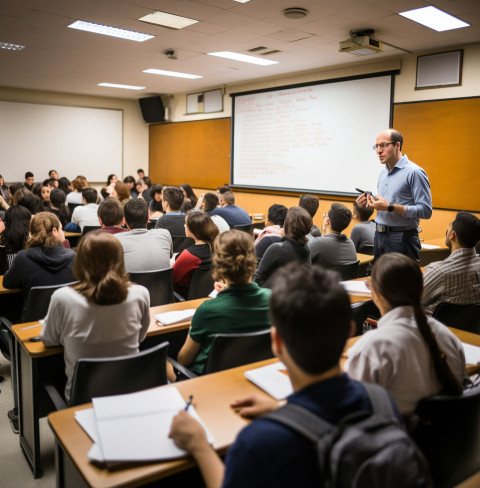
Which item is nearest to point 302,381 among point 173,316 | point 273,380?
point 273,380

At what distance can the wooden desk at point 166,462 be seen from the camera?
116 centimetres

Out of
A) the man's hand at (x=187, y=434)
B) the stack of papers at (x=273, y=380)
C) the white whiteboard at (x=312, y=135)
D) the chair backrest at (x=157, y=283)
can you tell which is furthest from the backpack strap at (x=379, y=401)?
the white whiteboard at (x=312, y=135)

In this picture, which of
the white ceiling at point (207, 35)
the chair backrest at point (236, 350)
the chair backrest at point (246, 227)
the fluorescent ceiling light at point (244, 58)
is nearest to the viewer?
the chair backrest at point (236, 350)

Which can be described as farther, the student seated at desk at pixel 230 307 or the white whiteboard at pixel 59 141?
the white whiteboard at pixel 59 141

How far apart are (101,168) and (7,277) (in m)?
9.28

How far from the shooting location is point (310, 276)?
1.00 metres

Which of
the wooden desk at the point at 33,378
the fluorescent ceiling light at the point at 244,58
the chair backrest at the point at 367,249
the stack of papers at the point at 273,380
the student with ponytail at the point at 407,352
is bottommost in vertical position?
the wooden desk at the point at 33,378

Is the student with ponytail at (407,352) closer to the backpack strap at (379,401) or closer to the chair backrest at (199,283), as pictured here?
the backpack strap at (379,401)

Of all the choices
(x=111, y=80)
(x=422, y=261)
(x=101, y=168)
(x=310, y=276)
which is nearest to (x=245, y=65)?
(x=111, y=80)

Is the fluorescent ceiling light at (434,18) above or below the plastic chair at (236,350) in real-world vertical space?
above

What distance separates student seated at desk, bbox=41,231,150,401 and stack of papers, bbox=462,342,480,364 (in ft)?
4.68

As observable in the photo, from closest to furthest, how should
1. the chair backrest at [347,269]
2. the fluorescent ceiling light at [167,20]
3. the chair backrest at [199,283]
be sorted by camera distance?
1. the chair backrest at [199,283]
2. the chair backrest at [347,269]
3. the fluorescent ceiling light at [167,20]

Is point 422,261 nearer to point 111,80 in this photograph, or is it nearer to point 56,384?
point 56,384

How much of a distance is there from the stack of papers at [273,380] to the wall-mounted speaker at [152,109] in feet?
33.8
